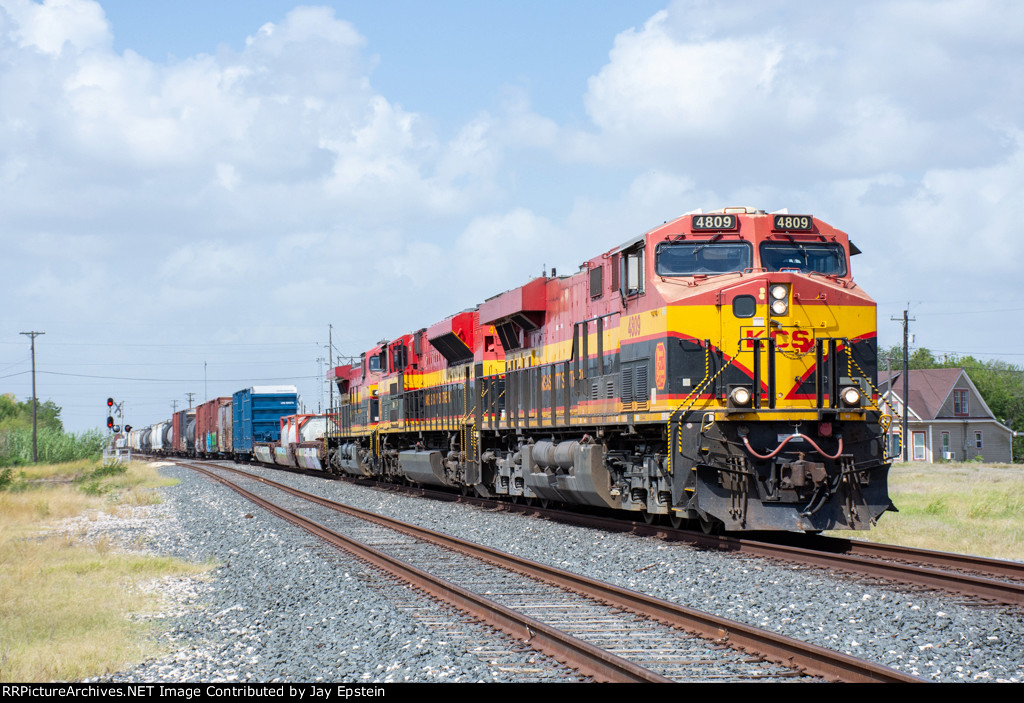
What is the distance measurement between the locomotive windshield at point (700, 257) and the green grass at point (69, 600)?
23.5ft

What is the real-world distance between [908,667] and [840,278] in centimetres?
762

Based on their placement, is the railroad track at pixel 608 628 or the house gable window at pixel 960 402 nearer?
the railroad track at pixel 608 628

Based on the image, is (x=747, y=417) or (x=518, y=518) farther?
(x=518, y=518)

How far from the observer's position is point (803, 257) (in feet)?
44.7

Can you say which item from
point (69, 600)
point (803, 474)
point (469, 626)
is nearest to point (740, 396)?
point (803, 474)

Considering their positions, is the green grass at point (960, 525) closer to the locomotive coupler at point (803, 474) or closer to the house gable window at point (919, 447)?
the locomotive coupler at point (803, 474)

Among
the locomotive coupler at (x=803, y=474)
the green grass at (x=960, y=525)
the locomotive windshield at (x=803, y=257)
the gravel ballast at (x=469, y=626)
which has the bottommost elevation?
the green grass at (x=960, y=525)

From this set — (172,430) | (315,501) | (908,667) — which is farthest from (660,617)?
(172,430)

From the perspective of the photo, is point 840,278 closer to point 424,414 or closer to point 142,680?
point 142,680

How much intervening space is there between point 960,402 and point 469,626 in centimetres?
6309

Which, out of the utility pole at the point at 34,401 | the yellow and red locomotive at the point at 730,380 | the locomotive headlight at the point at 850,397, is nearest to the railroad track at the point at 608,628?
the yellow and red locomotive at the point at 730,380

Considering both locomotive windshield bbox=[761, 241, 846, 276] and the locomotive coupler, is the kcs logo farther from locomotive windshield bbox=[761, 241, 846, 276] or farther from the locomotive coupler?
the locomotive coupler

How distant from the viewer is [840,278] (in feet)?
44.9

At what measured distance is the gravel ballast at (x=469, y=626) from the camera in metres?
7.22
